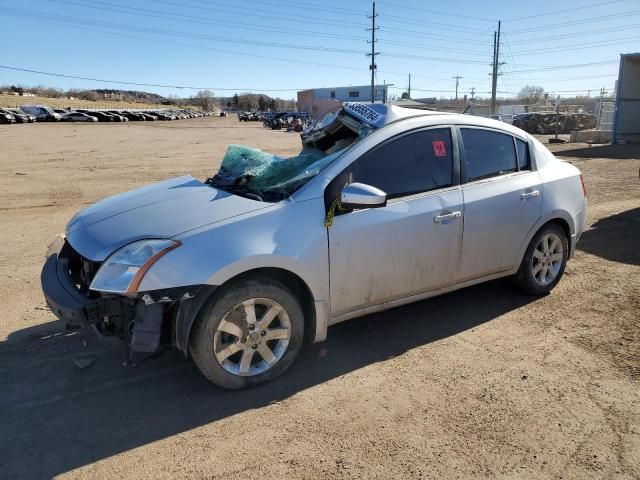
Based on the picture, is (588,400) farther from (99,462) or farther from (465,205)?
(99,462)

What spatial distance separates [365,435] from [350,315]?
3.17 feet

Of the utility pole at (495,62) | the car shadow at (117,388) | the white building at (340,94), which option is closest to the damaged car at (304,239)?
the car shadow at (117,388)

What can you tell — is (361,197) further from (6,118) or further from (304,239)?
(6,118)

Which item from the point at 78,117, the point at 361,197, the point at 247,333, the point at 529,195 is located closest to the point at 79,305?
the point at 247,333

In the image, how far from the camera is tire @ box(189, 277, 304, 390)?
3.10m

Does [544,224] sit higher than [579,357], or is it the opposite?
[544,224]

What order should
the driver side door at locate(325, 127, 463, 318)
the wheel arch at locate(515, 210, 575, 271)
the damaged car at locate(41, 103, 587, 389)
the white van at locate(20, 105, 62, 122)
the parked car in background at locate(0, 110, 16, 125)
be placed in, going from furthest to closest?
the white van at locate(20, 105, 62, 122), the parked car in background at locate(0, 110, 16, 125), the wheel arch at locate(515, 210, 575, 271), the driver side door at locate(325, 127, 463, 318), the damaged car at locate(41, 103, 587, 389)

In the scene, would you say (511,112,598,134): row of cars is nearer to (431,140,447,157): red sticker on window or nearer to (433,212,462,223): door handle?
(431,140,447,157): red sticker on window

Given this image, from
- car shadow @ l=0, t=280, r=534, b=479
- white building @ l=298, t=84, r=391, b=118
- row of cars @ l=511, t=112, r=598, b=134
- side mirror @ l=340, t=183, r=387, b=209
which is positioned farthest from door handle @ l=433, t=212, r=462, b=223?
white building @ l=298, t=84, r=391, b=118

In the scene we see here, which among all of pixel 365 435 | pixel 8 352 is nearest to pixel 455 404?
pixel 365 435

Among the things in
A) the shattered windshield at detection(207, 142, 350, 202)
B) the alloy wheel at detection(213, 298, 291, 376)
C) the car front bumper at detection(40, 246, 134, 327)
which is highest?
the shattered windshield at detection(207, 142, 350, 202)

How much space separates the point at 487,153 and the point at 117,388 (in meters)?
3.46

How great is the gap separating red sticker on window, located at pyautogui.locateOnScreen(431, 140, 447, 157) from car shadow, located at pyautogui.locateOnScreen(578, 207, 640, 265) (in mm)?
3269

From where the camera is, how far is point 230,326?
3172 millimetres
